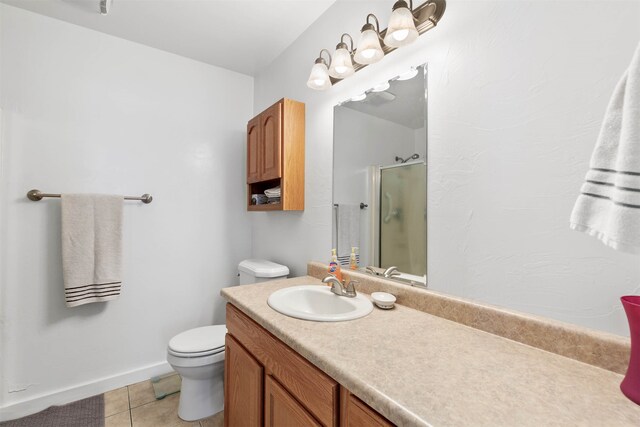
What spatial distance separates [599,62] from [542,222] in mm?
430

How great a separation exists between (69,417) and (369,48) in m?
2.53

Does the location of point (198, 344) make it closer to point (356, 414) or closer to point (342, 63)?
point (356, 414)

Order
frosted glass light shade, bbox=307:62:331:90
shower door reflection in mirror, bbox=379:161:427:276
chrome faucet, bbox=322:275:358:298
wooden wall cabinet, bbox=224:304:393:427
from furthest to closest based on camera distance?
frosted glass light shade, bbox=307:62:331:90 < chrome faucet, bbox=322:275:358:298 < shower door reflection in mirror, bbox=379:161:427:276 < wooden wall cabinet, bbox=224:304:393:427

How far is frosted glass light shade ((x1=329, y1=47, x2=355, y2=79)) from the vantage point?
1.32 m

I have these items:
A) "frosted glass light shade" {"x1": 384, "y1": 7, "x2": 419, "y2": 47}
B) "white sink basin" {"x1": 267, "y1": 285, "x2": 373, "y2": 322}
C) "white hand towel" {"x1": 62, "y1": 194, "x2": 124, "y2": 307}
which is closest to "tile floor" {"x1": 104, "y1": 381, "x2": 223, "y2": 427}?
"white hand towel" {"x1": 62, "y1": 194, "x2": 124, "y2": 307}

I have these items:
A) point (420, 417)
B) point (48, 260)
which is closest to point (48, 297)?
point (48, 260)

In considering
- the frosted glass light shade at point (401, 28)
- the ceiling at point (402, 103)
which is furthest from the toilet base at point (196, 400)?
the frosted glass light shade at point (401, 28)

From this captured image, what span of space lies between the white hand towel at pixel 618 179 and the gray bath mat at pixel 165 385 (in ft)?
7.44

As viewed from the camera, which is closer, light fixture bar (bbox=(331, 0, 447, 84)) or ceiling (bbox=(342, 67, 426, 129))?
light fixture bar (bbox=(331, 0, 447, 84))

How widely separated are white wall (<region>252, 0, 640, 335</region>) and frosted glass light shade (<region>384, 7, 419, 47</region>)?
0.11 metres

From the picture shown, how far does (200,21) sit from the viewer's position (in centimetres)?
173

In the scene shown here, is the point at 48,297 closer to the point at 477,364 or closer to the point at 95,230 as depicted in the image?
the point at 95,230

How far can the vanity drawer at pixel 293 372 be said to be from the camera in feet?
2.38

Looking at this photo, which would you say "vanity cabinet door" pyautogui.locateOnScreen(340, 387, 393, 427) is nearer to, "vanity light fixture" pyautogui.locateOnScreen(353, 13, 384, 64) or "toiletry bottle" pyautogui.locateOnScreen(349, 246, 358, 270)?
"toiletry bottle" pyautogui.locateOnScreen(349, 246, 358, 270)
